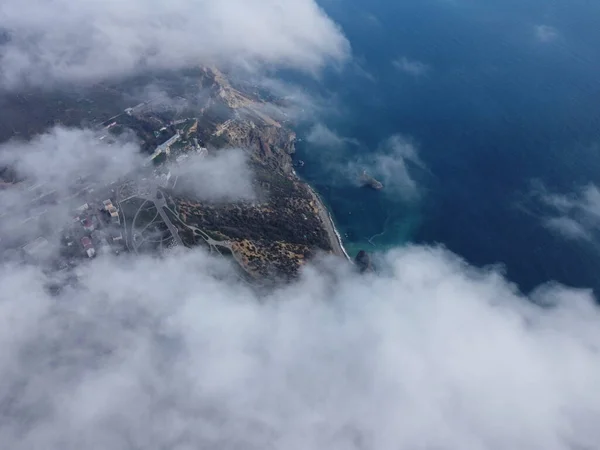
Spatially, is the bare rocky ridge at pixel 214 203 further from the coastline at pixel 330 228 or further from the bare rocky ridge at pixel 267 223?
the coastline at pixel 330 228

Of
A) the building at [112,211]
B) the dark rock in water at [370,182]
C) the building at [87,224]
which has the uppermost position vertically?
the dark rock in water at [370,182]

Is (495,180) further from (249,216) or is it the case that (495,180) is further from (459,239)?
(249,216)

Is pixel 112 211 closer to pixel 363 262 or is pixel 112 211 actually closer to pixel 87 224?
pixel 87 224

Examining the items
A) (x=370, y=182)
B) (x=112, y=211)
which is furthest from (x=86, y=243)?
(x=370, y=182)

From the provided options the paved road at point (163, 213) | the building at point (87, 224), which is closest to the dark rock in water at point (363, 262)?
the paved road at point (163, 213)

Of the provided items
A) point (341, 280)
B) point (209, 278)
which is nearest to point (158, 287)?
point (209, 278)

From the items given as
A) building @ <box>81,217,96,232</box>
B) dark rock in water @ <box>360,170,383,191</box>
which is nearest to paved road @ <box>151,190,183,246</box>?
building @ <box>81,217,96,232</box>
